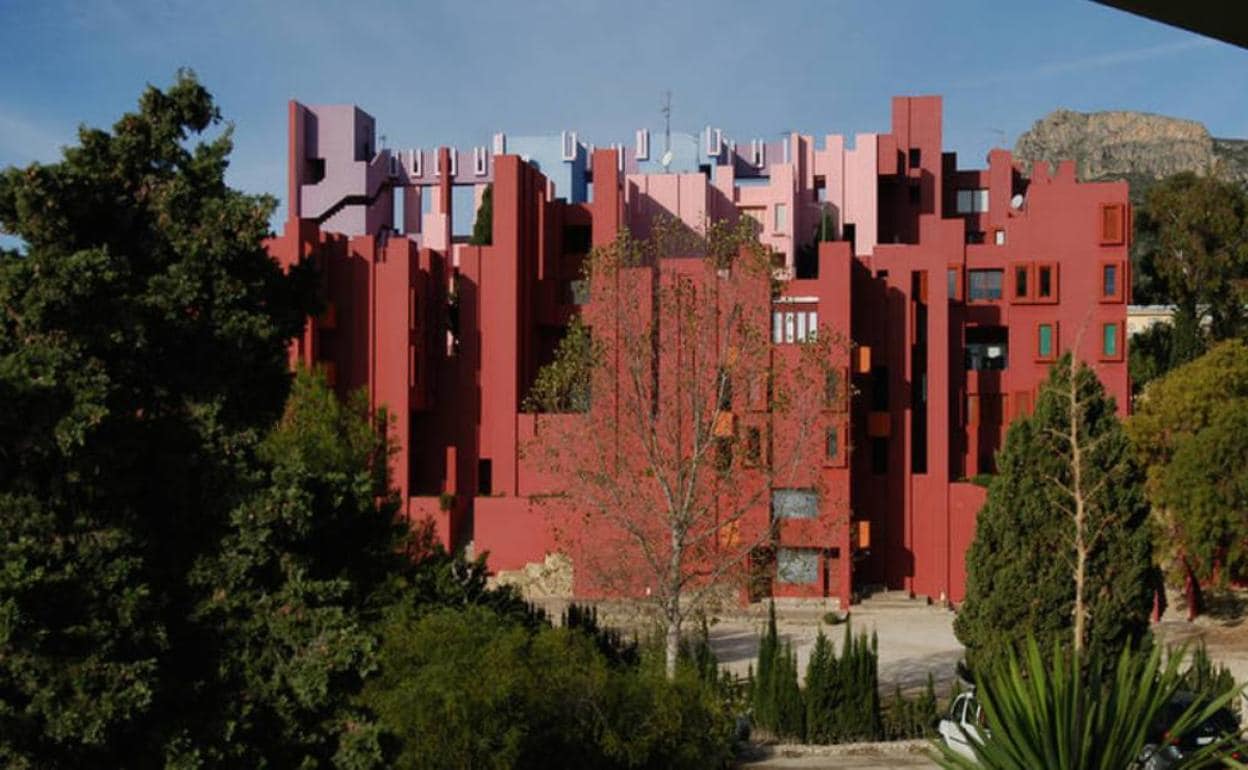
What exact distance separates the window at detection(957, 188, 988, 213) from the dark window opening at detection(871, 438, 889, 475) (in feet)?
45.2

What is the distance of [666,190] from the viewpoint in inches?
1763

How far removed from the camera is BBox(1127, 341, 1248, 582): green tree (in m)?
28.3

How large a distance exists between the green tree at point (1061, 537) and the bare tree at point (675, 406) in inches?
144

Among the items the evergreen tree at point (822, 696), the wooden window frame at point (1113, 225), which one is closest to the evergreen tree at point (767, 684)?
the evergreen tree at point (822, 696)

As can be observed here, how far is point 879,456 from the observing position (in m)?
34.7

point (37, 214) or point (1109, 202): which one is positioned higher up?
point (1109, 202)

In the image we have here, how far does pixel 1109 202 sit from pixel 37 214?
3074 centimetres

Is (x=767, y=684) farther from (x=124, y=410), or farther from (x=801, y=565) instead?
(x=124, y=410)

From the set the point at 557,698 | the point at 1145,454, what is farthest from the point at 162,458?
the point at 1145,454

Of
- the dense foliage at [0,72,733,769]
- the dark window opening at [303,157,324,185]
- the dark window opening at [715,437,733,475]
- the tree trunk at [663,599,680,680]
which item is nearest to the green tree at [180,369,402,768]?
the dense foliage at [0,72,733,769]

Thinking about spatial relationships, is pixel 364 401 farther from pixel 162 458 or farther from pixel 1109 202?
pixel 1109 202

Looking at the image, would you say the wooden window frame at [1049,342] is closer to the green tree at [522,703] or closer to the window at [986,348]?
the window at [986,348]

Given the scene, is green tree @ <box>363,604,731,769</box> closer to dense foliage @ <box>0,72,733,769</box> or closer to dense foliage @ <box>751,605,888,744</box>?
dense foliage @ <box>0,72,733,769</box>

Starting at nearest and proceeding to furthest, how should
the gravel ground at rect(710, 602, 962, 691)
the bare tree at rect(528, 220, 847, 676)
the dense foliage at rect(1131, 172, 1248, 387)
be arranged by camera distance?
the bare tree at rect(528, 220, 847, 676), the gravel ground at rect(710, 602, 962, 691), the dense foliage at rect(1131, 172, 1248, 387)
